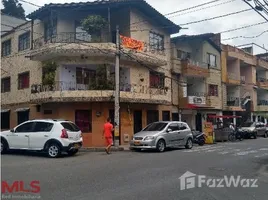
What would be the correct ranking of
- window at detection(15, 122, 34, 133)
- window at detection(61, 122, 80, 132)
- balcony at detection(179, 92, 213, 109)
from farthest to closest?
1. balcony at detection(179, 92, 213, 109)
2. window at detection(15, 122, 34, 133)
3. window at detection(61, 122, 80, 132)

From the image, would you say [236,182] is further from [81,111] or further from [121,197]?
[81,111]

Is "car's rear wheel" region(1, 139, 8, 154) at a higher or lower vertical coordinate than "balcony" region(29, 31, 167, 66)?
lower

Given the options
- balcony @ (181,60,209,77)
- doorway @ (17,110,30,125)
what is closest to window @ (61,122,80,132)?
doorway @ (17,110,30,125)

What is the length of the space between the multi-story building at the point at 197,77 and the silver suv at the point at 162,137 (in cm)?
959

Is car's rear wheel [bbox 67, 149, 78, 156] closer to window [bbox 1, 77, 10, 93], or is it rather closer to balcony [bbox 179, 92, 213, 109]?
window [bbox 1, 77, 10, 93]

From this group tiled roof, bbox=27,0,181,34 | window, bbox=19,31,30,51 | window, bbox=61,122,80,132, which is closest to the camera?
window, bbox=61,122,80,132

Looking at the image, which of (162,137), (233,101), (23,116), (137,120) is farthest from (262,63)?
(23,116)

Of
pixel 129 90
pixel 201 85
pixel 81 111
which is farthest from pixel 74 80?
pixel 201 85

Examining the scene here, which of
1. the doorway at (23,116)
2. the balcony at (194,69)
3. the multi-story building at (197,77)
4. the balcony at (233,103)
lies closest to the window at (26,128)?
the doorway at (23,116)

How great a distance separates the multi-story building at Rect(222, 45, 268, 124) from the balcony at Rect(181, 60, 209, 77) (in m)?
4.88

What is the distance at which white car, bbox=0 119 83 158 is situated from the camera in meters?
14.7

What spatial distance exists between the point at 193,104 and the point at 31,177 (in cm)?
2151

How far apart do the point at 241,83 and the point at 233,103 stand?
336 centimetres

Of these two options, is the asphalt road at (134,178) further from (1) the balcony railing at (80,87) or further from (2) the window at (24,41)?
(2) the window at (24,41)
